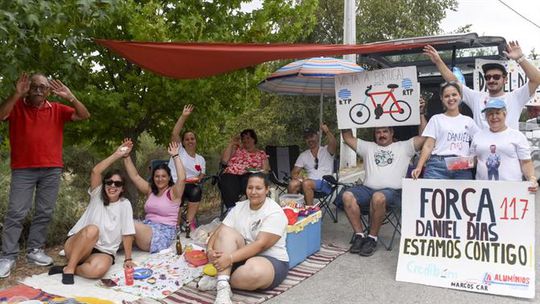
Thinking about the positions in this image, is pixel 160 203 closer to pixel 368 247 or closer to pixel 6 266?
pixel 6 266

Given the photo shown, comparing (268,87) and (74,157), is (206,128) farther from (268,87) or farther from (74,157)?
(74,157)

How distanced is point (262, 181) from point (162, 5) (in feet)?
7.61

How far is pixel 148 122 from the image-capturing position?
17.7 feet

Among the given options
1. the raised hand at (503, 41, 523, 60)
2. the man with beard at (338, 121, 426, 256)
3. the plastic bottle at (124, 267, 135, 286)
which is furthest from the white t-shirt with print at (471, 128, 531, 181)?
the plastic bottle at (124, 267, 135, 286)

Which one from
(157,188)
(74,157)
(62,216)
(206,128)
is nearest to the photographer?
(157,188)

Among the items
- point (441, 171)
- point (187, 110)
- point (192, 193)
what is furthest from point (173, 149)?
point (441, 171)

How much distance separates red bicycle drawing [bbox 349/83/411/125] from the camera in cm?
447

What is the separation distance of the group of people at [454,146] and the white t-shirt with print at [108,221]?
2.04 meters

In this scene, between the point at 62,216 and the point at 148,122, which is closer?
the point at 62,216

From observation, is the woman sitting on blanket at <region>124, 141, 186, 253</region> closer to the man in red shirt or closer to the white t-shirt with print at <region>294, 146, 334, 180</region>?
the man in red shirt

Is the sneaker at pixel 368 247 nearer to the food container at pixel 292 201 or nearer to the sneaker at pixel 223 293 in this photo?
the food container at pixel 292 201

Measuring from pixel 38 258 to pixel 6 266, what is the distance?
0.27 metres

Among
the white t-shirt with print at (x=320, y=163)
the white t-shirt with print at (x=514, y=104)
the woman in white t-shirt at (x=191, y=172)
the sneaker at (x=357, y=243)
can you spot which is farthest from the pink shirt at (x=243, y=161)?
the white t-shirt with print at (x=514, y=104)

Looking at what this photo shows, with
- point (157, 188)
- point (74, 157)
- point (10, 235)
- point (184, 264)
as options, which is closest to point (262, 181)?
point (184, 264)
